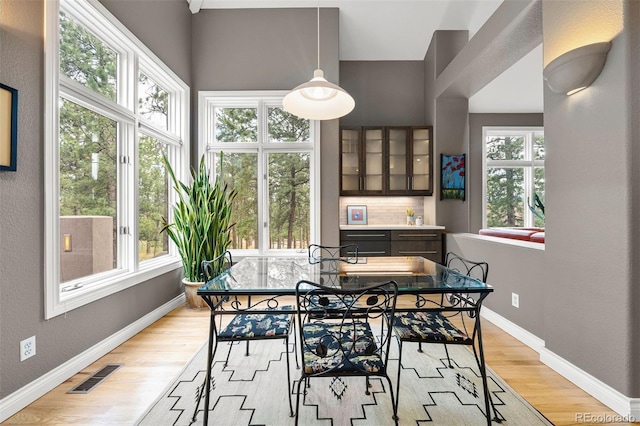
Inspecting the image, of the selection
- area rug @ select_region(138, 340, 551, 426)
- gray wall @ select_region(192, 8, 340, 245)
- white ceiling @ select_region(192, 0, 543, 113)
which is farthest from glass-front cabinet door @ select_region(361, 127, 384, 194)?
area rug @ select_region(138, 340, 551, 426)

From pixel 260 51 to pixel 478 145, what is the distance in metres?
4.27

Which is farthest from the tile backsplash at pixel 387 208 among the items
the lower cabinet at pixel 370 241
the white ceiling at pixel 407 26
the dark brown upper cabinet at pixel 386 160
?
the white ceiling at pixel 407 26

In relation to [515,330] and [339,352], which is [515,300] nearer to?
[515,330]

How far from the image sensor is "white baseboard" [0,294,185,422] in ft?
6.20

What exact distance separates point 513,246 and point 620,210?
48.8 inches

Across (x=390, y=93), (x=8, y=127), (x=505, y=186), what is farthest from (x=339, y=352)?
(x=505, y=186)

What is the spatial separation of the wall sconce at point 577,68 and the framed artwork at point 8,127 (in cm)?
321

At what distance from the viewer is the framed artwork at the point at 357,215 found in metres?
5.48

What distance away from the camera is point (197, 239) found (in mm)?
3760

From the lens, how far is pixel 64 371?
227 centimetres

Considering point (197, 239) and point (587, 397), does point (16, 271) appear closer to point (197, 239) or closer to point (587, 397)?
point (197, 239)

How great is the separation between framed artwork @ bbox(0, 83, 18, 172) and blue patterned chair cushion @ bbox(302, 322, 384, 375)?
1.87 meters

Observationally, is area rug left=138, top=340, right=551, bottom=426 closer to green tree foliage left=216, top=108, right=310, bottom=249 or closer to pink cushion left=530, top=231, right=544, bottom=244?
pink cushion left=530, top=231, right=544, bottom=244

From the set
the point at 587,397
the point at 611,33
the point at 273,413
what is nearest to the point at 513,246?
the point at 587,397
